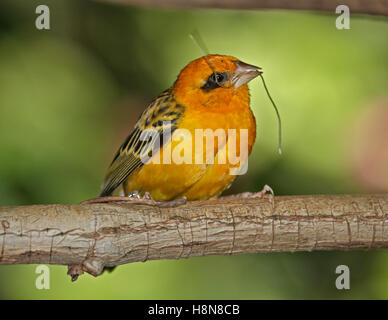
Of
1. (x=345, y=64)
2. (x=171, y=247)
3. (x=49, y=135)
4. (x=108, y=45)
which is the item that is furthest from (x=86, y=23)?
(x=171, y=247)

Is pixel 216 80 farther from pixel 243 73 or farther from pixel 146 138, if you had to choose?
pixel 146 138

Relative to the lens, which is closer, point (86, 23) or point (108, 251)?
point (108, 251)

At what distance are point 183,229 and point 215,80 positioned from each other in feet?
2.94

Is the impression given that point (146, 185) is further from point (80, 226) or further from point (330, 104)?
point (330, 104)

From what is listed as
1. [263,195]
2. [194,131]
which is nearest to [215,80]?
[194,131]

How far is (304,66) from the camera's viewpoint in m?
4.42

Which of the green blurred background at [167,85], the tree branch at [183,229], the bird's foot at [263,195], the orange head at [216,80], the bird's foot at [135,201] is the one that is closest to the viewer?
the tree branch at [183,229]

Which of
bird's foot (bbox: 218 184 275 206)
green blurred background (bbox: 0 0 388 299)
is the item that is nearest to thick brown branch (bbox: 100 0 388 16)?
green blurred background (bbox: 0 0 388 299)

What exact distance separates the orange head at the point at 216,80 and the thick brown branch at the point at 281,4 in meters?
0.31

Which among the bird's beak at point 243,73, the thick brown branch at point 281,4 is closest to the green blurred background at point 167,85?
the thick brown branch at point 281,4

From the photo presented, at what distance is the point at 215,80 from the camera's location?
11.3 ft

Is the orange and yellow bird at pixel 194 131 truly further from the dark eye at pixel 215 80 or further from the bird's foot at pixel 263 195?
the bird's foot at pixel 263 195

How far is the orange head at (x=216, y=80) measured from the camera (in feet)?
11.2

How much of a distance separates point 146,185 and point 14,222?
877 mm
